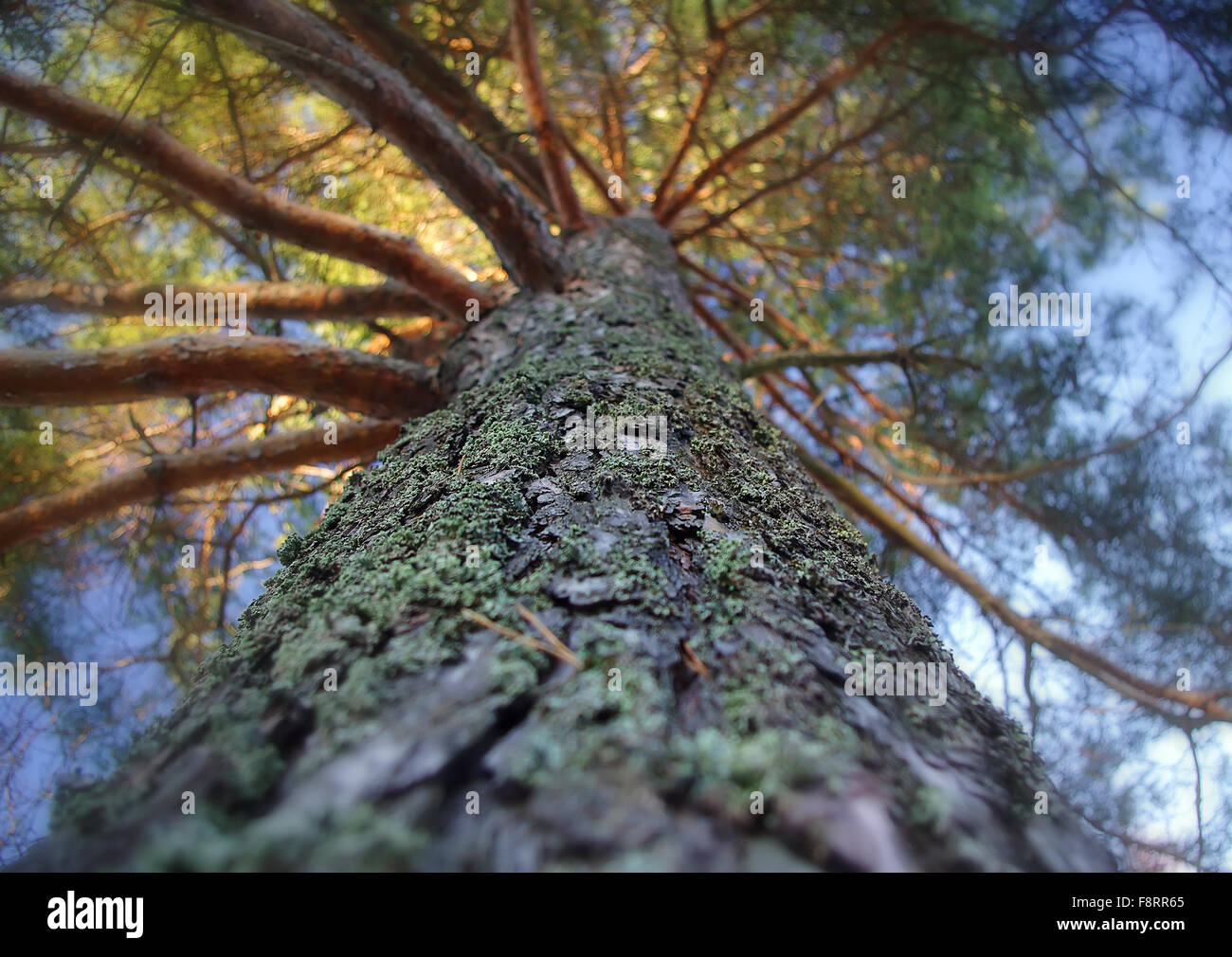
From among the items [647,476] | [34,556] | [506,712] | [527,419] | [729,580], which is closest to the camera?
[506,712]

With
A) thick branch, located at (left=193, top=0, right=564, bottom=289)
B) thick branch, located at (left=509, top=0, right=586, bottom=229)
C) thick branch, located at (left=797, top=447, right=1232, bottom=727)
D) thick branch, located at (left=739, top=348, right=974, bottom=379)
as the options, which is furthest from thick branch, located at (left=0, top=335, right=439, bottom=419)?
thick branch, located at (left=797, top=447, right=1232, bottom=727)

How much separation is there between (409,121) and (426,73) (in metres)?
1.57

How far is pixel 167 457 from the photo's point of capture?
2.39m

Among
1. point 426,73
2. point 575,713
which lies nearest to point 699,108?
point 426,73

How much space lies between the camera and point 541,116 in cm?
298

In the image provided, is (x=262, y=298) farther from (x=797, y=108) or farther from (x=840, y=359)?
(x=797, y=108)

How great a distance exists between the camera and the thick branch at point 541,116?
283 cm

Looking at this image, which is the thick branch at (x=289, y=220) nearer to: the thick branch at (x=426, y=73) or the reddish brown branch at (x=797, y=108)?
the thick branch at (x=426, y=73)

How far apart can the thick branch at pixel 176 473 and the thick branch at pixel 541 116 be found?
4.64 ft

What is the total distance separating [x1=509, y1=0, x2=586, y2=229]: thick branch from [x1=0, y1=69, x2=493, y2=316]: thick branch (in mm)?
816

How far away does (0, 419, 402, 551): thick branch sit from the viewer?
2385 millimetres

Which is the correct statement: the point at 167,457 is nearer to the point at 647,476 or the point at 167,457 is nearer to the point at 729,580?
the point at 647,476
